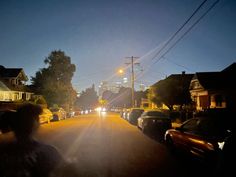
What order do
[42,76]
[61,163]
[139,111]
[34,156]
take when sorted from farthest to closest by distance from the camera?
[42,76] → [139,111] → [61,163] → [34,156]

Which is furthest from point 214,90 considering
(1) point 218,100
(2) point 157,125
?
(2) point 157,125

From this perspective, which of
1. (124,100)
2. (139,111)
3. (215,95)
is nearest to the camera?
(139,111)

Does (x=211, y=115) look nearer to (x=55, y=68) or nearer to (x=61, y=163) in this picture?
(x=61, y=163)

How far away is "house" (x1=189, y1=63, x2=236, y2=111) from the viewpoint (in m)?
29.0

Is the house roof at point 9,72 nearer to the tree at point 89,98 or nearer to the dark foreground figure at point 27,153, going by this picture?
the dark foreground figure at point 27,153

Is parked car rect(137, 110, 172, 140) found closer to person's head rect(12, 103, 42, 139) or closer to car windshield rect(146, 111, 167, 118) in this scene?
car windshield rect(146, 111, 167, 118)

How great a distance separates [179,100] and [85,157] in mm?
25251

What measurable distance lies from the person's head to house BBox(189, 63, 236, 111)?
2731 centimetres

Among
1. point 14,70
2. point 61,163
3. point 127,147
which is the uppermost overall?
point 14,70

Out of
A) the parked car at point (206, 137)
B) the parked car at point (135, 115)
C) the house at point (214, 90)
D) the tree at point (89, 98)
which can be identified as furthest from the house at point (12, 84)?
the tree at point (89, 98)

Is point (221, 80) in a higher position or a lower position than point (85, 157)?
higher

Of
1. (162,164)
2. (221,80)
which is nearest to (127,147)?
(162,164)

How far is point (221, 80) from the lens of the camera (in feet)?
105

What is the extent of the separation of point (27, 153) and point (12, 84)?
46.0 m
